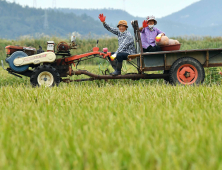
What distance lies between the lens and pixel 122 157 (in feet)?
4.84

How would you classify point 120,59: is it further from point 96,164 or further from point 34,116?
point 96,164

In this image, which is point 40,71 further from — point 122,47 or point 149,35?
point 149,35

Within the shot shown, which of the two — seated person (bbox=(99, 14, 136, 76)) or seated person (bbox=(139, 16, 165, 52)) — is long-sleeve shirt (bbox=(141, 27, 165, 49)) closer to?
seated person (bbox=(139, 16, 165, 52))

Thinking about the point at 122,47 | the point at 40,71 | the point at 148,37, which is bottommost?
the point at 40,71

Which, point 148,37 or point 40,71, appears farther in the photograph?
point 148,37

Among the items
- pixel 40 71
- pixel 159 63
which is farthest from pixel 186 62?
pixel 40 71

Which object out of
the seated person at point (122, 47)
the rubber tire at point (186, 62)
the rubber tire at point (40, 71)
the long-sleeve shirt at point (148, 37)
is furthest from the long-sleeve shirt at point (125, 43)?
the rubber tire at point (40, 71)

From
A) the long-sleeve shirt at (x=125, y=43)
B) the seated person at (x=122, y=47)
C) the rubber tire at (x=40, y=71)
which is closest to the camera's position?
the rubber tire at (x=40, y=71)

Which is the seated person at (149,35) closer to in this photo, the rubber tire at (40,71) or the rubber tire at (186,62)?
the rubber tire at (186,62)

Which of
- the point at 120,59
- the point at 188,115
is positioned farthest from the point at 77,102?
the point at 120,59

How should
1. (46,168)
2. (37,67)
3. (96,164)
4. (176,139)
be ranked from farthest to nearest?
(37,67) → (176,139) → (96,164) → (46,168)

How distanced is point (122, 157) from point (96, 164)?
0.50ft

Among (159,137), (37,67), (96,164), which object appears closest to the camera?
(96,164)

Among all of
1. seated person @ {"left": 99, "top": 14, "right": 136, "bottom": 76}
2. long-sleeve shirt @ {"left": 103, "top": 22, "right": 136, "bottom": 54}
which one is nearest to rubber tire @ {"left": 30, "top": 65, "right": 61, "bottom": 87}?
seated person @ {"left": 99, "top": 14, "right": 136, "bottom": 76}
